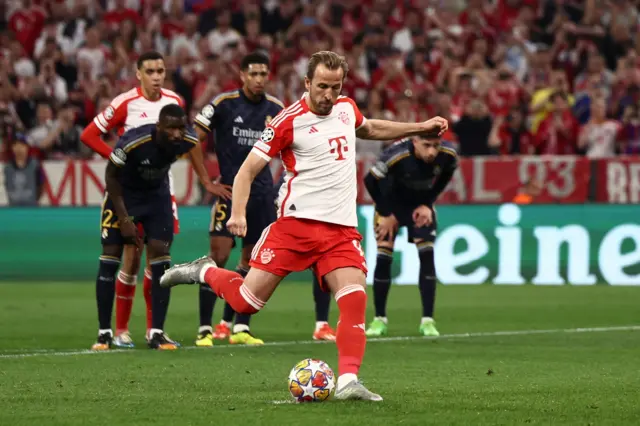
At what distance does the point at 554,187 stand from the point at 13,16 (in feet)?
35.9

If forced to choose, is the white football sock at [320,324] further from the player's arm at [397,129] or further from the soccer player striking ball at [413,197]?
the player's arm at [397,129]

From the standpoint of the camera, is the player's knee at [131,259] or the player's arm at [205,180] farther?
the player's arm at [205,180]

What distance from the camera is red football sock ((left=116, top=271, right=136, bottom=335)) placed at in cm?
1209

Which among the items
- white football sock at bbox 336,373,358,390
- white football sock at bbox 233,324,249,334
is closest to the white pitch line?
white football sock at bbox 233,324,249,334

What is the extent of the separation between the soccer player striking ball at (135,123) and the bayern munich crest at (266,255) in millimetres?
3662

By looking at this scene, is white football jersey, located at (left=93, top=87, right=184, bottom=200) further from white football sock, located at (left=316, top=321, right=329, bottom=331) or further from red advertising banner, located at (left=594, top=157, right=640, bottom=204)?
red advertising banner, located at (left=594, top=157, right=640, bottom=204)

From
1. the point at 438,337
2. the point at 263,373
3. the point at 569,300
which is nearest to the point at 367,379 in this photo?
the point at 263,373

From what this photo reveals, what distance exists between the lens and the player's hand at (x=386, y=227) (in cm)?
1336

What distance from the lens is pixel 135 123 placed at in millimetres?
12320

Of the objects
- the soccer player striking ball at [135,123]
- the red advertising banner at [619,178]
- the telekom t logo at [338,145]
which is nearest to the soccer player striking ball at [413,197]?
the soccer player striking ball at [135,123]

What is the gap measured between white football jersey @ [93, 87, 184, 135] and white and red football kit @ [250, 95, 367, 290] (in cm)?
410

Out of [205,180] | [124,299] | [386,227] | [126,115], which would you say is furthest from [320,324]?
[126,115]

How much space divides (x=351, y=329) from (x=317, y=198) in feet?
2.84

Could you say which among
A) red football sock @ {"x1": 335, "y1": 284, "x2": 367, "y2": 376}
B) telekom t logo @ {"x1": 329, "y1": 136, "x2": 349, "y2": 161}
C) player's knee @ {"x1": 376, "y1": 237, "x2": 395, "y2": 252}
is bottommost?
red football sock @ {"x1": 335, "y1": 284, "x2": 367, "y2": 376}
